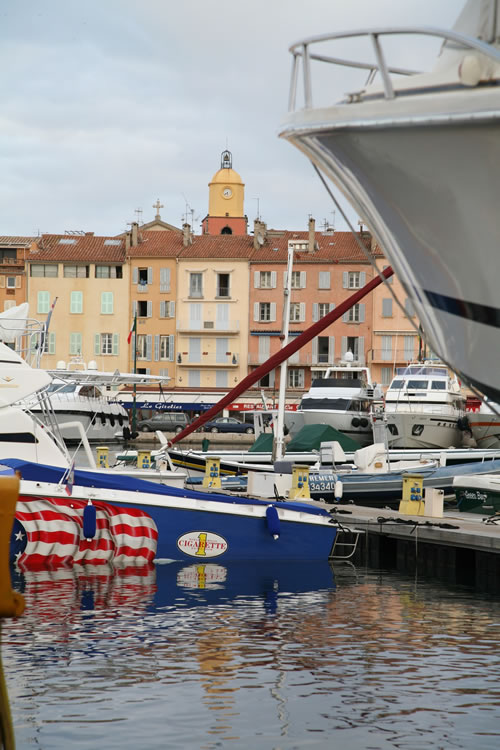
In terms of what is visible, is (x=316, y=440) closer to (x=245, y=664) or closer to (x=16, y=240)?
(x=245, y=664)

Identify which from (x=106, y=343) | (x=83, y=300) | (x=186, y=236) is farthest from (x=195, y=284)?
(x=83, y=300)

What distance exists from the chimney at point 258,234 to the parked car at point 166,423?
1819 cm

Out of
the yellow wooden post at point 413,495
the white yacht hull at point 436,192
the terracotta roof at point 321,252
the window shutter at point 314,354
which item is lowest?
the yellow wooden post at point 413,495

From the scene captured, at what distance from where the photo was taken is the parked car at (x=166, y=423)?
6638cm

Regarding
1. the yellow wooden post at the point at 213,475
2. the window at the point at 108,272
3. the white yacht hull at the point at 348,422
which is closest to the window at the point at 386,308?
the window at the point at 108,272

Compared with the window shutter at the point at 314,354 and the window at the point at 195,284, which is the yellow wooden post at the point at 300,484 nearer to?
the window shutter at the point at 314,354

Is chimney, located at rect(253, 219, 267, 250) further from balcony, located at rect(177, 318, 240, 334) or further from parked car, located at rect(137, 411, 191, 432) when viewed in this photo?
parked car, located at rect(137, 411, 191, 432)

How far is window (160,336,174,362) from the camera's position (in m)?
79.6

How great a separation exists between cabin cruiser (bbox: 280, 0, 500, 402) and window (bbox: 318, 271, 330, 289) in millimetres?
69753

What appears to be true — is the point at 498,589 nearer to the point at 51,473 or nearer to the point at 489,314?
the point at 51,473

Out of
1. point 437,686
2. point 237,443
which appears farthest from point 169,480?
point 237,443

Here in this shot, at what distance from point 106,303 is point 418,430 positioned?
132 ft

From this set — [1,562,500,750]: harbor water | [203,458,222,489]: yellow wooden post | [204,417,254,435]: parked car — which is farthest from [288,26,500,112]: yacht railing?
[204,417,254,435]: parked car

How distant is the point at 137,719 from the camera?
9.03 m
